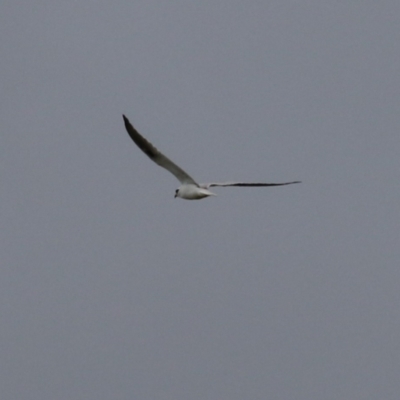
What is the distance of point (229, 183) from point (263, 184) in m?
1.03

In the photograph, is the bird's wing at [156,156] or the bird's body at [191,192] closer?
the bird's wing at [156,156]

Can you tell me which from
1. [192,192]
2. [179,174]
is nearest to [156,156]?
[179,174]

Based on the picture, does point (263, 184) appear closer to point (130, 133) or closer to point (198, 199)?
point (198, 199)

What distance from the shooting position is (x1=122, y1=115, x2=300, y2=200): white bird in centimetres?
2830

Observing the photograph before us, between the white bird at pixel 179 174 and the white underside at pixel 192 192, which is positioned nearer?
the white bird at pixel 179 174

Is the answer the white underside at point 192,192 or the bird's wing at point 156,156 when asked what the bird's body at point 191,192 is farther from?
the bird's wing at point 156,156

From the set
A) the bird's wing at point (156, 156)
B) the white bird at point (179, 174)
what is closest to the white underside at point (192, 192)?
the white bird at point (179, 174)

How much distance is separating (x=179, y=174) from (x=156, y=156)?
4.33 ft

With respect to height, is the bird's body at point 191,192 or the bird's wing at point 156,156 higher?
the bird's wing at point 156,156

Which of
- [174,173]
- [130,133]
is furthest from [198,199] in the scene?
[130,133]

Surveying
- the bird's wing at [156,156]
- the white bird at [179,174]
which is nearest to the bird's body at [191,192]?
the white bird at [179,174]

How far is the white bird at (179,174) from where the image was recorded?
2830 cm

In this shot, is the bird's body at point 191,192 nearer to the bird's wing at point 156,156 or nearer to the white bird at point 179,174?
the white bird at point 179,174

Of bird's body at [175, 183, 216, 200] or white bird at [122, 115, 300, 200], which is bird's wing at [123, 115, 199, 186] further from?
bird's body at [175, 183, 216, 200]
